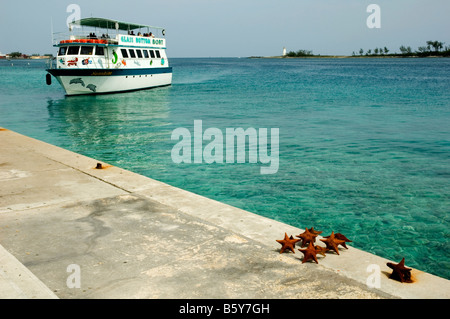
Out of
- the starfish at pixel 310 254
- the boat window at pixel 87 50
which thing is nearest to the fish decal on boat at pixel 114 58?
the boat window at pixel 87 50

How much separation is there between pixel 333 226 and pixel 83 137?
1130 cm

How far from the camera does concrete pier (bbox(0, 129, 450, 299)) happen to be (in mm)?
3285

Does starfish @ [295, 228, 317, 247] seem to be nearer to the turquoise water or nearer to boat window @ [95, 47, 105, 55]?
the turquoise water

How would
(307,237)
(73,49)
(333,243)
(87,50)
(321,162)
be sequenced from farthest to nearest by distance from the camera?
1. (87,50)
2. (73,49)
3. (321,162)
4. (307,237)
5. (333,243)

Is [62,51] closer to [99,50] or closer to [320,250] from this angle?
[99,50]

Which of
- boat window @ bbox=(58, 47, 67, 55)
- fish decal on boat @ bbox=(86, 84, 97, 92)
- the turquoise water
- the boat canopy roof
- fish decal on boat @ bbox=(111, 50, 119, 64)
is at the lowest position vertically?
the turquoise water

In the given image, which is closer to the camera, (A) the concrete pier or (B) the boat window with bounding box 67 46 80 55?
(A) the concrete pier

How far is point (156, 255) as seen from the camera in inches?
154

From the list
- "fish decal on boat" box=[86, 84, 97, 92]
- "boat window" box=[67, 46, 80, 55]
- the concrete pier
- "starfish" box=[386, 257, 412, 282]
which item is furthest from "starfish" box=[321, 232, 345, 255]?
"fish decal on boat" box=[86, 84, 97, 92]

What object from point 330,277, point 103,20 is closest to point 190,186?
point 330,277

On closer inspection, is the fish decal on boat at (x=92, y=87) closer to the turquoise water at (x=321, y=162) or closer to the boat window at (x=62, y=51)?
the boat window at (x=62, y=51)

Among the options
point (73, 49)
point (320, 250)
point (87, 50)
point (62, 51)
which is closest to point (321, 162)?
point (320, 250)

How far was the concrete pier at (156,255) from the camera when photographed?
3.29 m
